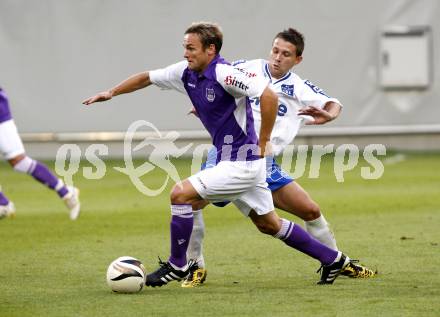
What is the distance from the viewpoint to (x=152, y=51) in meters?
23.2

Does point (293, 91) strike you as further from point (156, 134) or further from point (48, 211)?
point (156, 134)

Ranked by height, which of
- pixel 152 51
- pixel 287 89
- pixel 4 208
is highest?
pixel 287 89

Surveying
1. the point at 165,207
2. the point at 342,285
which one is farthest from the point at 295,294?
the point at 165,207

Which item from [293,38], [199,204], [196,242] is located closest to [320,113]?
[293,38]

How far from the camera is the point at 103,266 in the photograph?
385 inches

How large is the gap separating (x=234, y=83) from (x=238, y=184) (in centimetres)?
79

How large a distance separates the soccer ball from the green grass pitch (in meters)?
0.08

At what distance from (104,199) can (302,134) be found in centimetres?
750

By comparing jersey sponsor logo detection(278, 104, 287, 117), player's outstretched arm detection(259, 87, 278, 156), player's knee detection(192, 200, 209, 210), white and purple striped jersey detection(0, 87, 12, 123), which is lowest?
white and purple striped jersey detection(0, 87, 12, 123)

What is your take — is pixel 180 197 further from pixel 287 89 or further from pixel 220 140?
pixel 287 89

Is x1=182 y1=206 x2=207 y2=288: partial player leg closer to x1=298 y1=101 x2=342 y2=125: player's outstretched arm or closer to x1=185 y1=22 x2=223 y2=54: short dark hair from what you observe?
x1=298 y1=101 x2=342 y2=125: player's outstretched arm

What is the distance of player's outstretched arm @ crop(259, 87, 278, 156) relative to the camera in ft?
26.0

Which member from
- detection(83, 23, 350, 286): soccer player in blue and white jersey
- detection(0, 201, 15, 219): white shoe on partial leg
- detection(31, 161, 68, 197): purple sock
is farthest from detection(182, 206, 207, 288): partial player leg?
detection(0, 201, 15, 219): white shoe on partial leg

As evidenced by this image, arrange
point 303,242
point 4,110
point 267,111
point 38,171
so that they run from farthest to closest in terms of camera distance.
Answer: point 38,171
point 4,110
point 303,242
point 267,111
